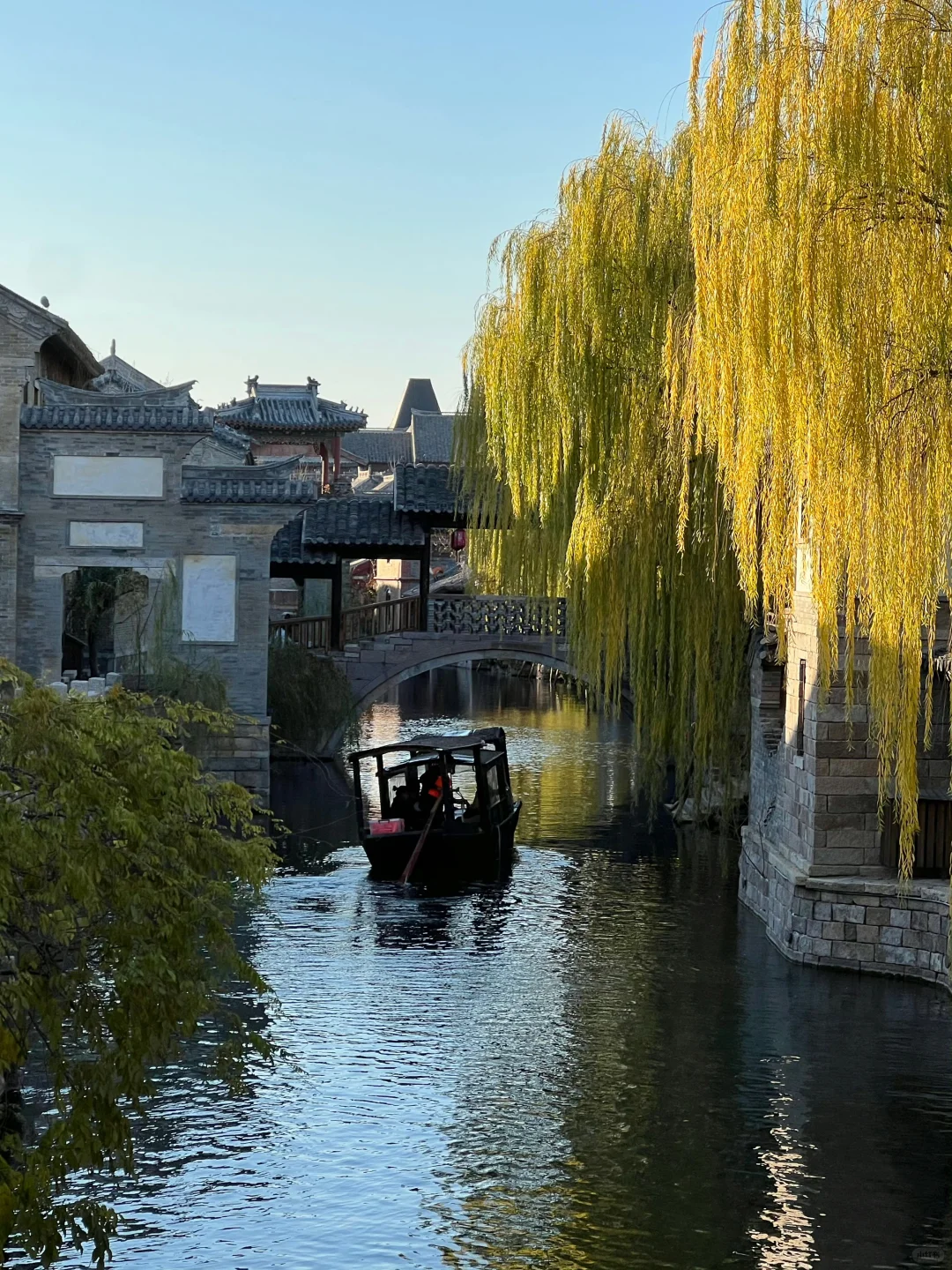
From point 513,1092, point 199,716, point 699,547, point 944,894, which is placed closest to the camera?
point 199,716

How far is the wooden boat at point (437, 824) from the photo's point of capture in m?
21.1

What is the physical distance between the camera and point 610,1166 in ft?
36.7

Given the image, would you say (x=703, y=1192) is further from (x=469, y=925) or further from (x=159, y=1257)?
(x=469, y=925)

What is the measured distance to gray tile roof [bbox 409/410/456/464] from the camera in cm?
6806

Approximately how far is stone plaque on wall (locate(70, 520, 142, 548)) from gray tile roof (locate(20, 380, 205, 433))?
53.0 inches

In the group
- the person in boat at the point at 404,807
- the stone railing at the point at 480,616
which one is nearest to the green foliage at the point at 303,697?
the stone railing at the point at 480,616

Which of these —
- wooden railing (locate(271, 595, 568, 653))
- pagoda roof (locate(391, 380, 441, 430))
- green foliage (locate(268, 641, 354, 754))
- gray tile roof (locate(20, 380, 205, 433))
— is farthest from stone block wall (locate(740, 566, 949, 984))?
pagoda roof (locate(391, 380, 441, 430))

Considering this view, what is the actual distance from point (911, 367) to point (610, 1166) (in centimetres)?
561

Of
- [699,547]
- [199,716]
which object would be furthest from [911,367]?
[699,547]

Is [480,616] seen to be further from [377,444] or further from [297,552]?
[377,444]

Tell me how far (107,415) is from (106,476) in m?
0.89

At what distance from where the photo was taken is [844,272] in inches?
434

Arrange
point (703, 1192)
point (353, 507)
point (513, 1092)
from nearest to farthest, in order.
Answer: point (703, 1192) < point (513, 1092) < point (353, 507)

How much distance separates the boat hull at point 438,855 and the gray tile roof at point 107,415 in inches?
273
